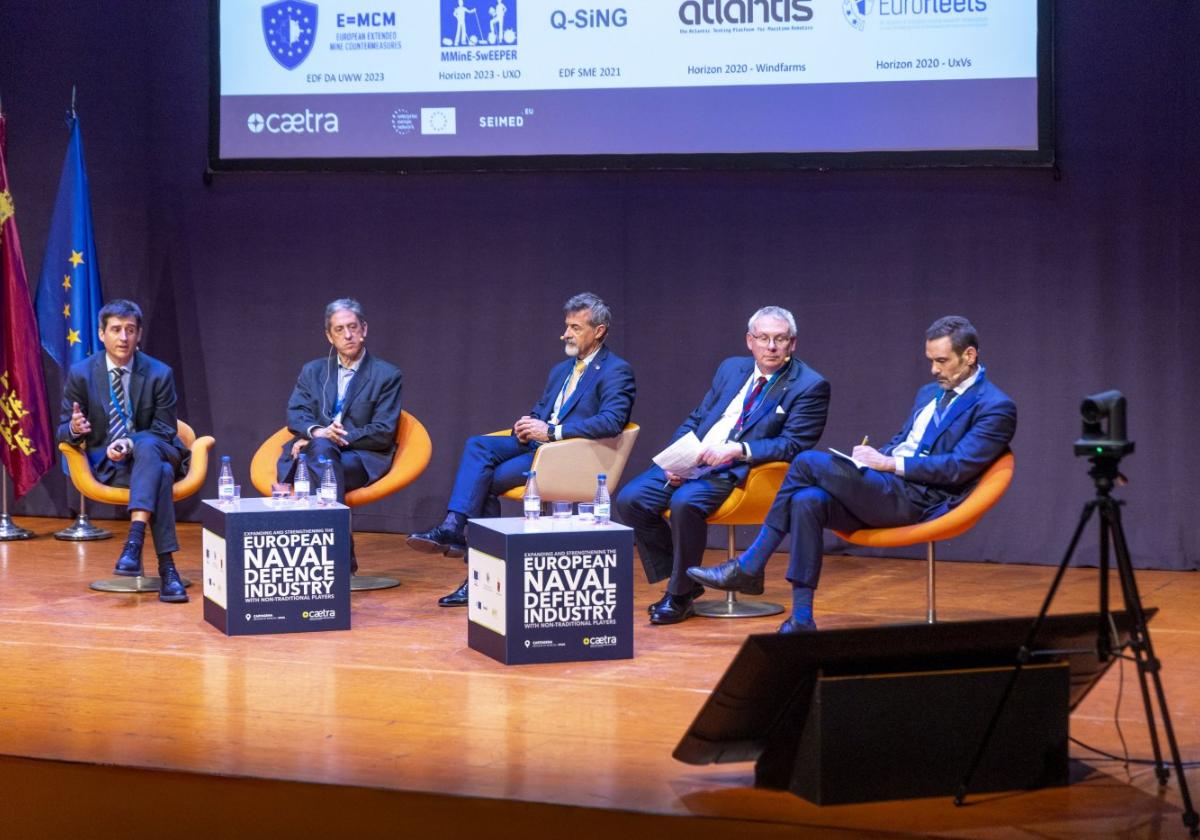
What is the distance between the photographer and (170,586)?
612 centimetres

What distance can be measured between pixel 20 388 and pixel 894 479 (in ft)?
14.6

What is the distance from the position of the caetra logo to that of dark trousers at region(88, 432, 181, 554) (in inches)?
130

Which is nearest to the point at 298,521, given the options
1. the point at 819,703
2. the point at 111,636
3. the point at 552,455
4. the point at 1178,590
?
the point at 111,636

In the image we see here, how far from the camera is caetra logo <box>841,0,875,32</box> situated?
690 cm

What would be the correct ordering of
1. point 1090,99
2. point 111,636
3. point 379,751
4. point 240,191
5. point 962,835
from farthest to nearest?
point 240,191
point 1090,99
point 111,636
point 379,751
point 962,835

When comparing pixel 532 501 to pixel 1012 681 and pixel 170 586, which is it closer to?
pixel 170 586

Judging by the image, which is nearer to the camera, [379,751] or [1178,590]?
[379,751]

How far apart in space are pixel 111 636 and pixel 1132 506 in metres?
4.13

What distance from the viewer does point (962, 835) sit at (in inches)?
129

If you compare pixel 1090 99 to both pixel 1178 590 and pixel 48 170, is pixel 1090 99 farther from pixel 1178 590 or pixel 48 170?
pixel 48 170

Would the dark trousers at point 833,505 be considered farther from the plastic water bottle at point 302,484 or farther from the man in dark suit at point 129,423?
the man in dark suit at point 129,423

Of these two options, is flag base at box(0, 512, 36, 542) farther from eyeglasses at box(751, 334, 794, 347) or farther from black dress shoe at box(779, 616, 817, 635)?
black dress shoe at box(779, 616, 817, 635)

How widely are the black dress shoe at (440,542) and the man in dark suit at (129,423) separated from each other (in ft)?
3.13

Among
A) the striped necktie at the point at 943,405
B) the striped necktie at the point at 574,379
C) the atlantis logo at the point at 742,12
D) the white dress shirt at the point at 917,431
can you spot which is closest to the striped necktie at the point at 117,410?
the striped necktie at the point at 574,379
